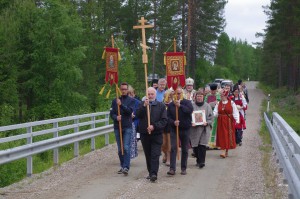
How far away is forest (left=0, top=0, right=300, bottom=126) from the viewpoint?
1219 inches

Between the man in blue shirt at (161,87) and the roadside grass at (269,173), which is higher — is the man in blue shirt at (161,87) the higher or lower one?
the higher one

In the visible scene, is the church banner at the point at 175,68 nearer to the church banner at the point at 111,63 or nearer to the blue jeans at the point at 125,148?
the church banner at the point at 111,63

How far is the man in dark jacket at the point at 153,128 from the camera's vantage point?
9.98 metres

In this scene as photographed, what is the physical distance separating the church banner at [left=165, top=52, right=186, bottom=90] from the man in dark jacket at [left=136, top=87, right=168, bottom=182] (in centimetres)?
144

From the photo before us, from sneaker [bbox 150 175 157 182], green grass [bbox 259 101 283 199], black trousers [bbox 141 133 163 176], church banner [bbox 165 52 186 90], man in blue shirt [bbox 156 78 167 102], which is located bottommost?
green grass [bbox 259 101 283 199]

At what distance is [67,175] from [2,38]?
66.3ft

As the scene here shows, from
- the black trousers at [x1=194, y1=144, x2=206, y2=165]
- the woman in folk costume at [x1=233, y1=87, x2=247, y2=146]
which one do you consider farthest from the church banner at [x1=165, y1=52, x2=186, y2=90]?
the woman in folk costume at [x1=233, y1=87, x2=247, y2=146]

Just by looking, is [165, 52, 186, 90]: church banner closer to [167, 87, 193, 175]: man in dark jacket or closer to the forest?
[167, 87, 193, 175]: man in dark jacket

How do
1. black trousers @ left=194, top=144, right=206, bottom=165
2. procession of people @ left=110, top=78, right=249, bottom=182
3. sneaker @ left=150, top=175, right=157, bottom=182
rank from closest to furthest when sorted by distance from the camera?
1. sneaker @ left=150, top=175, right=157, bottom=182
2. procession of people @ left=110, top=78, right=249, bottom=182
3. black trousers @ left=194, top=144, right=206, bottom=165

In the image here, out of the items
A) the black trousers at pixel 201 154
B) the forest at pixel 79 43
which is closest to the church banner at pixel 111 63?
the black trousers at pixel 201 154

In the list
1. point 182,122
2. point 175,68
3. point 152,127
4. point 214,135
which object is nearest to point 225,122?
point 214,135

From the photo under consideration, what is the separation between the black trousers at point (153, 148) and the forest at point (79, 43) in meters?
15.7

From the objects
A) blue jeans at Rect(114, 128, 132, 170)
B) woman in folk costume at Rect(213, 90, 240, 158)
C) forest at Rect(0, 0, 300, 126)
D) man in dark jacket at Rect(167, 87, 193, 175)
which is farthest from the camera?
forest at Rect(0, 0, 300, 126)

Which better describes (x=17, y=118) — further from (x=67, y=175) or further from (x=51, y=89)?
(x=67, y=175)
